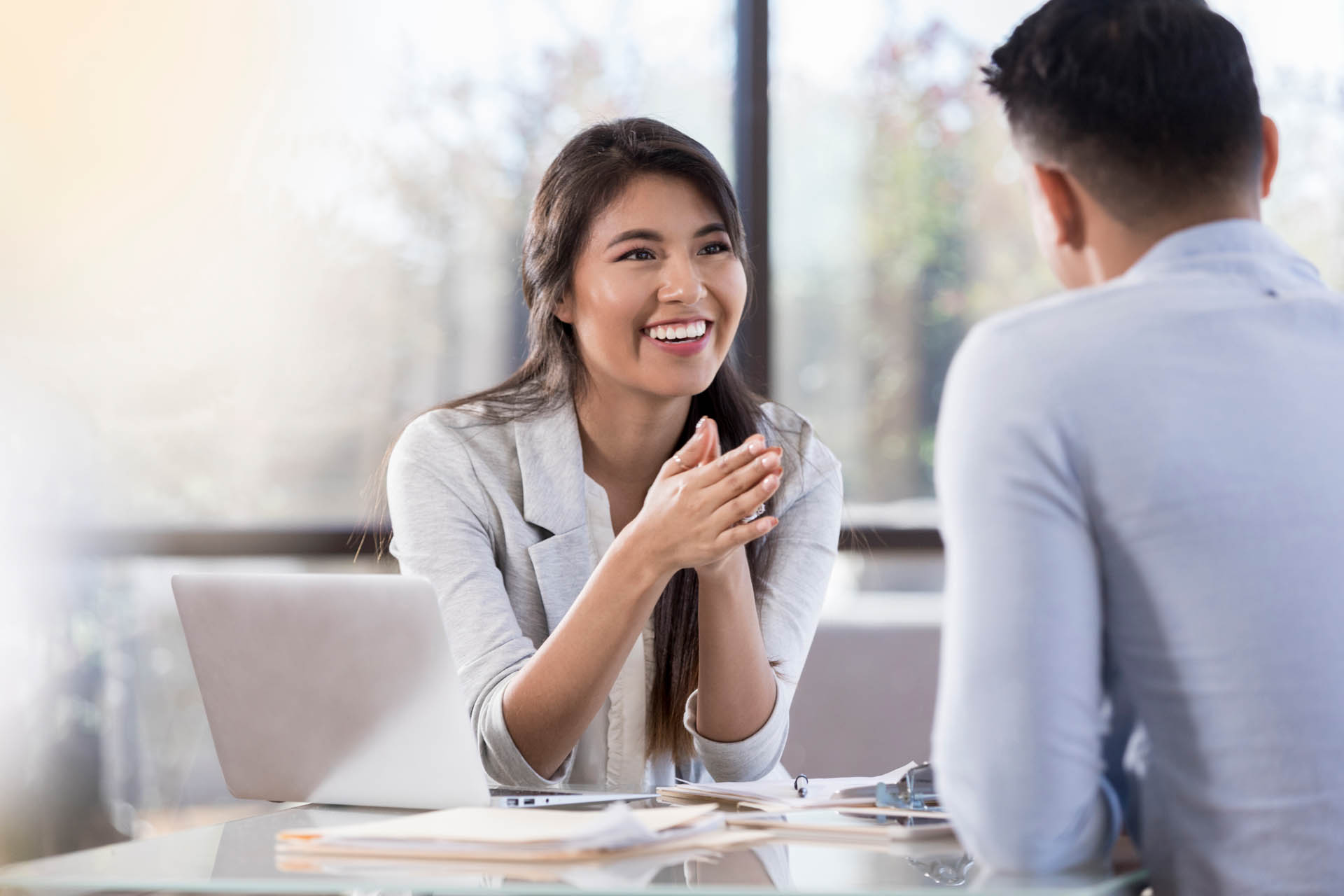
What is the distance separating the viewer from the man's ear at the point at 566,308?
76.6 inches

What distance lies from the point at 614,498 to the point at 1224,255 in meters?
1.17

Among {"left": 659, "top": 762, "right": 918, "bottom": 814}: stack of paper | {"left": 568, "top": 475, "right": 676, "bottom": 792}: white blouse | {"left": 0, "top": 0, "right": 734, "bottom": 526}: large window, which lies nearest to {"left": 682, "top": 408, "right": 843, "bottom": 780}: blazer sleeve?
{"left": 568, "top": 475, "right": 676, "bottom": 792}: white blouse

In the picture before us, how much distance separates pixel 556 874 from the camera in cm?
84

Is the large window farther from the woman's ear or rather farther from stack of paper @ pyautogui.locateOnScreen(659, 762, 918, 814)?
stack of paper @ pyautogui.locateOnScreen(659, 762, 918, 814)

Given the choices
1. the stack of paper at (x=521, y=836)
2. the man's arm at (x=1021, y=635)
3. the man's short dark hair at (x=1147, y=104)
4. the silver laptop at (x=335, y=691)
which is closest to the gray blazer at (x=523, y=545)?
the silver laptop at (x=335, y=691)

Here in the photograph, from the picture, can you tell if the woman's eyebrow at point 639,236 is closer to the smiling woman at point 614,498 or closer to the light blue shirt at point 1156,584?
the smiling woman at point 614,498

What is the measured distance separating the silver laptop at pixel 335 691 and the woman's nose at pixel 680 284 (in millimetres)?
813

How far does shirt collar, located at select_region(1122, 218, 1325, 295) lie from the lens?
35.6 inches

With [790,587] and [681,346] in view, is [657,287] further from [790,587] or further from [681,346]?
[790,587]

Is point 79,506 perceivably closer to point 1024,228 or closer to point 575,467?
point 575,467

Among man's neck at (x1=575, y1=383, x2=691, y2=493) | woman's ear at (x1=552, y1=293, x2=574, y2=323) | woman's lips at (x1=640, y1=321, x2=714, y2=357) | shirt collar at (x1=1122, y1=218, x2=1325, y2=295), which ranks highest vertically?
woman's ear at (x1=552, y1=293, x2=574, y2=323)

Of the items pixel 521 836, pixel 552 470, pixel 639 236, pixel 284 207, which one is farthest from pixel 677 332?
pixel 284 207

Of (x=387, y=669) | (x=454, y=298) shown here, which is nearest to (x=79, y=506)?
(x=454, y=298)

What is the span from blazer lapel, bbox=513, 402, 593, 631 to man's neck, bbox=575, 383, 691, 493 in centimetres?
8
